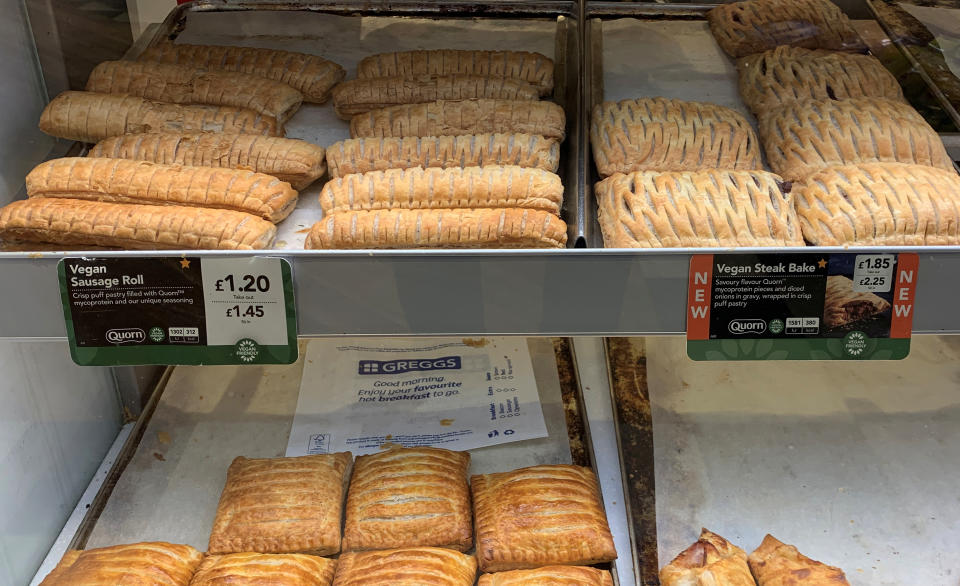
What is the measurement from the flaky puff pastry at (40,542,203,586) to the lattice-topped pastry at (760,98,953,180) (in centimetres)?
120

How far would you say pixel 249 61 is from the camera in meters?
1.79

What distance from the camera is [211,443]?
170 centimetres

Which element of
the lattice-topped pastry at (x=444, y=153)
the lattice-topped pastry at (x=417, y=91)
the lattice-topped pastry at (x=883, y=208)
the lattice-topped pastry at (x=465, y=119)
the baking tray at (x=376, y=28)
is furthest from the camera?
the baking tray at (x=376, y=28)

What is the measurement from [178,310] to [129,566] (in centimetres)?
59

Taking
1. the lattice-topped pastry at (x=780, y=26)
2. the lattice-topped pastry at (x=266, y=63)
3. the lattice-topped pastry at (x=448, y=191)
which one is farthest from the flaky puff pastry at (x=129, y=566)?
the lattice-topped pastry at (x=780, y=26)

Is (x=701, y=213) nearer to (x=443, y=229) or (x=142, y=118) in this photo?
(x=443, y=229)

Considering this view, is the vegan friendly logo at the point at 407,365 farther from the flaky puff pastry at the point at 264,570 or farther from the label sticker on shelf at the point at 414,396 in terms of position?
the flaky puff pastry at the point at 264,570

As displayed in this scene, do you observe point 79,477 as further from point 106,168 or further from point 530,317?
point 530,317

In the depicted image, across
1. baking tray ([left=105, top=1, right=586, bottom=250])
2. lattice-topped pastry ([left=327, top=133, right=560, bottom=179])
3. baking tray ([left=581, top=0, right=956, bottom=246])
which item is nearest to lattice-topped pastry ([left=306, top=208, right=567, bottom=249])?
lattice-topped pastry ([left=327, top=133, right=560, bottom=179])

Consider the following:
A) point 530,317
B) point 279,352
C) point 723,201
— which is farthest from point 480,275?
point 723,201

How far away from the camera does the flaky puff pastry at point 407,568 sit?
4.34 ft

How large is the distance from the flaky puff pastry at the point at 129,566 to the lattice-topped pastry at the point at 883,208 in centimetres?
112

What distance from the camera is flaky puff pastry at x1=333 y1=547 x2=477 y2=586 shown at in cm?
132

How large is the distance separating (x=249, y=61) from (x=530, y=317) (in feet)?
3.64
